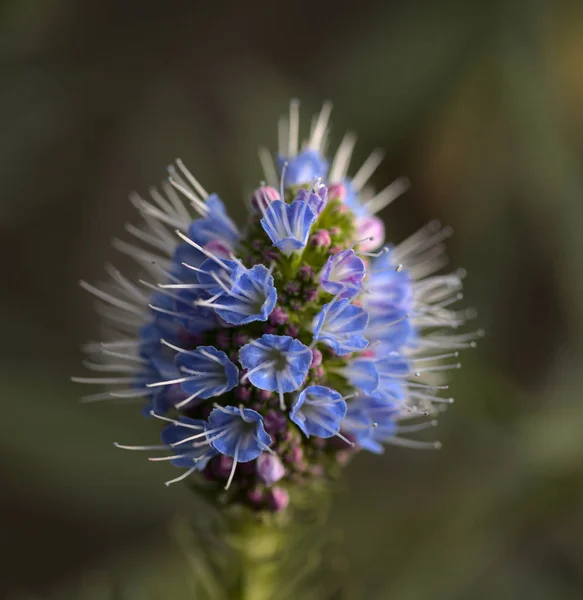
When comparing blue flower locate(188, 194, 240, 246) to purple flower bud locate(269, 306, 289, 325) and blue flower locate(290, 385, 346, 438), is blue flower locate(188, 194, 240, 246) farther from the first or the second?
blue flower locate(290, 385, 346, 438)

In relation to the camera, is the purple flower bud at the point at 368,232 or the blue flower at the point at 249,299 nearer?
the blue flower at the point at 249,299

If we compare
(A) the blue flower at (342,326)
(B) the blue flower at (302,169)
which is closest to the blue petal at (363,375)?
(A) the blue flower at (342,326)

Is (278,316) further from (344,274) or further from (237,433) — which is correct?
(237,433)

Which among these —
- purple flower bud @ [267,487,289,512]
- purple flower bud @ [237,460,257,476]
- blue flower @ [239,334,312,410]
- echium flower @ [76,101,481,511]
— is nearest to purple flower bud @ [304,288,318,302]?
echium flower @ [76,101,481,511]

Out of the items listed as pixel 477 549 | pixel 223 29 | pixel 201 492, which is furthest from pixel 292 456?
pixel 223 29

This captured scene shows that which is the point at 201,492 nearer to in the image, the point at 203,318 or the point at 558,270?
the point at 203,318

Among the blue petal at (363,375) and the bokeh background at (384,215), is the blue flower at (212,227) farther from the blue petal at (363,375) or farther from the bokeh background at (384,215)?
the bokeh background at (384,215)

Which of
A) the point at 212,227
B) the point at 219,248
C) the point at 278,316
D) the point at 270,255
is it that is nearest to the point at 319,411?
the point at 278,316
